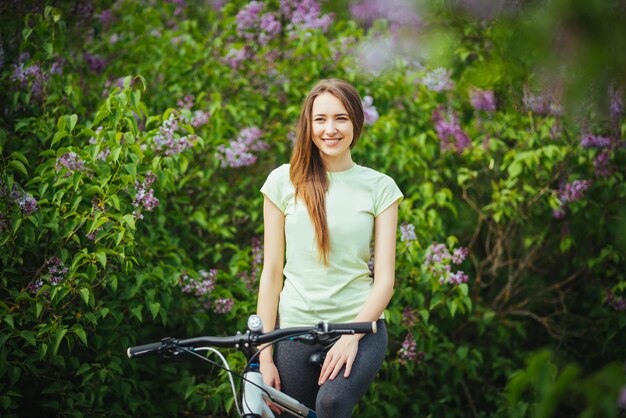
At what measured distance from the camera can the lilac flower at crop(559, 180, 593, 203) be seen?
14.1 feet

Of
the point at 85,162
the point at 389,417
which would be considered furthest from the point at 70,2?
the point at 389,417

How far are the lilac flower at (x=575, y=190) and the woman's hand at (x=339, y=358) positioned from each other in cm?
273

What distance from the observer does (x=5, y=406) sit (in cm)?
280

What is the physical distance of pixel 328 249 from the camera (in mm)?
2170

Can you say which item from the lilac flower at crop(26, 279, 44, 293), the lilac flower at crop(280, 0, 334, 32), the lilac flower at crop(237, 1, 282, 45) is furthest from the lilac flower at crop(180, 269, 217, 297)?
the lilac flower at crop(280, 0, 334, 32)

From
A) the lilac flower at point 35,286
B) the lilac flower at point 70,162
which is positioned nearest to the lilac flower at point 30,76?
the lilac flower at point 70,162

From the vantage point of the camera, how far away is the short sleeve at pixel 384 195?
2.23 m

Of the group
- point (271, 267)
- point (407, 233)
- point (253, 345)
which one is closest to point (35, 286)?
point (271, 267)

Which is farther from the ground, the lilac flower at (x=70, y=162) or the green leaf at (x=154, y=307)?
the lilac flower at (x=70, y=162)

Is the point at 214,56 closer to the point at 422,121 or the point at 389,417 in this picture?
the point at 422,121

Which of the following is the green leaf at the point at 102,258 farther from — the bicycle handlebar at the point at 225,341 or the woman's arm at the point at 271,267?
the bicycle handlebar at the point at 225,341

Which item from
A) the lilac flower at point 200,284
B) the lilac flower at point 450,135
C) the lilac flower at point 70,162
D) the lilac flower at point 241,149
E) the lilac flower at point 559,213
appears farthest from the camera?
the lilac flower at point 450,135

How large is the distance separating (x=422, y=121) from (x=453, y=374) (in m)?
1.61

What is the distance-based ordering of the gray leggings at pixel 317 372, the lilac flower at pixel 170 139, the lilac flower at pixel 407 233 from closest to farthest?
the gray leggings at pixel 317 372
the lilac flower at pixel 170 139
the lilac flower at pixel 407 233
